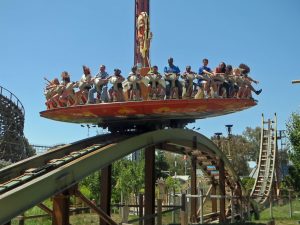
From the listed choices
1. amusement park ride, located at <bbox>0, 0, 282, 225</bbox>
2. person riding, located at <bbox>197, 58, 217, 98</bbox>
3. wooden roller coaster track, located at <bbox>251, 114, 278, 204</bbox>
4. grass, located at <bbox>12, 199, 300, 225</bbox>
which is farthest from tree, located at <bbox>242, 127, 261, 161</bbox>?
person riding, located at <bbox>197, 58, 217, 98</bbox>

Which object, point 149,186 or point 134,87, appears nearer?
point 134,87

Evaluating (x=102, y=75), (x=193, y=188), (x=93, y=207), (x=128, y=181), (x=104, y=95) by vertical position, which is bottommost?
(x=93, y=207)

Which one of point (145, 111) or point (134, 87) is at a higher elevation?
point (134, 87)

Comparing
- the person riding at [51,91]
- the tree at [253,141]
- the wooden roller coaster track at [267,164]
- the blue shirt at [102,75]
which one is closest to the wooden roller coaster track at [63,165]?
the person riding at [51,91]

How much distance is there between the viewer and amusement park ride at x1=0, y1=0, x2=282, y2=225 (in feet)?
22.7

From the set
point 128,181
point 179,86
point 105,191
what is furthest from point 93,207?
point 128,181

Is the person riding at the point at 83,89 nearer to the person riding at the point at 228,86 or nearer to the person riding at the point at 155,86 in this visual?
the person riding at the point at 155,86

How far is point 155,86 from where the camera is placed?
10.6 metres

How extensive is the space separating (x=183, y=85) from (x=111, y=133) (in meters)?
2.80

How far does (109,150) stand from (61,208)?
1778 mm

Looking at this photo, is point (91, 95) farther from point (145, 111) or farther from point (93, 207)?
point (93, 207)

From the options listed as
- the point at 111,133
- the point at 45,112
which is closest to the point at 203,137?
the point at 111,133

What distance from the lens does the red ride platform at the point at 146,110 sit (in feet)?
34.6

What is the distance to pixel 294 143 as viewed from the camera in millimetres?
21297
